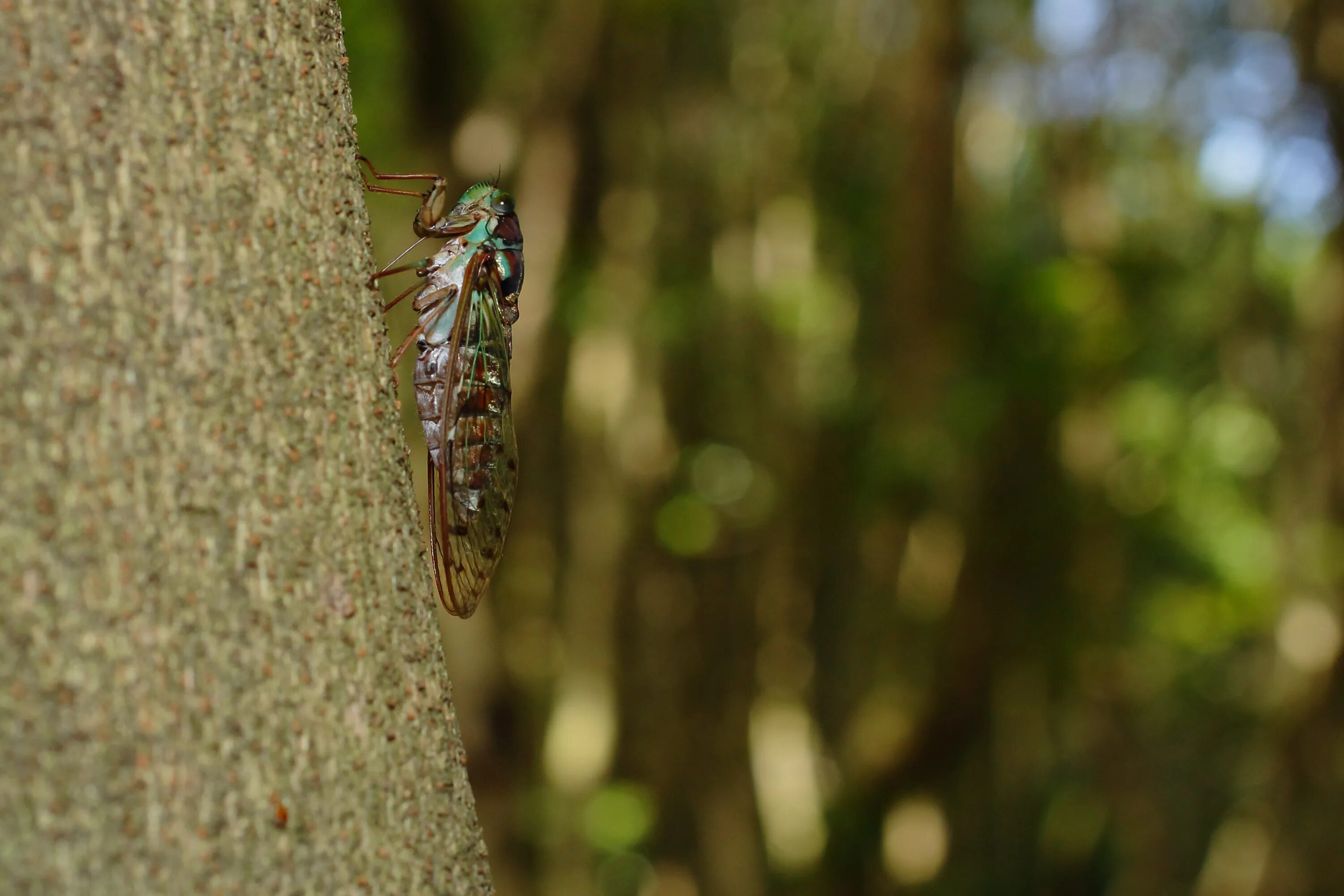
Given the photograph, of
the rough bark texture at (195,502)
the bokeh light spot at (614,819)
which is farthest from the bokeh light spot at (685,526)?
the rough bark texture at (195,502)

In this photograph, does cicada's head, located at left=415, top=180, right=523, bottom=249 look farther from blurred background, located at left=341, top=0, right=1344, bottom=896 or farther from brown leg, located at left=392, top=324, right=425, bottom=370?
blurred background, located at left=341, top=0, right=1344, bottom=896

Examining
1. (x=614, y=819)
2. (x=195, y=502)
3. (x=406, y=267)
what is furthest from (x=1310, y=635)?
(x=195, y=502)

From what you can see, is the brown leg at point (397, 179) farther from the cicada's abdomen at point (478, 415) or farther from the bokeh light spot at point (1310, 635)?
the bokeh light spot at point (1310, 635)

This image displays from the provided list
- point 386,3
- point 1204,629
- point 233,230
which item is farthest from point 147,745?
point 1204,629

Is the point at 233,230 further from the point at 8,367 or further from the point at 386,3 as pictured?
the point at 386,3

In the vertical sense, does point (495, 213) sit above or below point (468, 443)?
above

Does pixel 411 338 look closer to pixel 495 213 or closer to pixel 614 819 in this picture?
pixel 495 213
